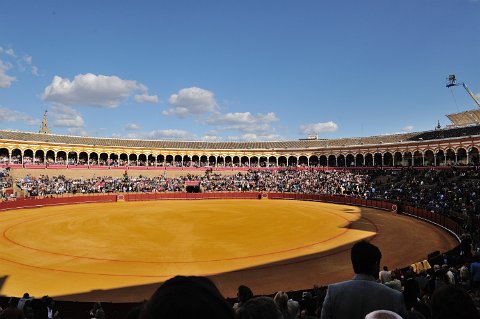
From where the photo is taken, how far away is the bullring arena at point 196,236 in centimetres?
1471

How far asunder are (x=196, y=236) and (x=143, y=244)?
375 centimetres

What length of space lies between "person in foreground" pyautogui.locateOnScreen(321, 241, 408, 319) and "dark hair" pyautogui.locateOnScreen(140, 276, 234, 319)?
2266mm

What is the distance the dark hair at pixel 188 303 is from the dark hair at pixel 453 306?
1.98m

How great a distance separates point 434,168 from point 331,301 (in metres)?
56.8

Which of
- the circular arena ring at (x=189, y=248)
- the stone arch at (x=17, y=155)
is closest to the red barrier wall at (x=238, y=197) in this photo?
the circular arena ring at (x=189, y=248)

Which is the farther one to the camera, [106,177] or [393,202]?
[106,177]

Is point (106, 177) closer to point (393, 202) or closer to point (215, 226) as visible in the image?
point (215, 226)

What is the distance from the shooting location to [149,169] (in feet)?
222

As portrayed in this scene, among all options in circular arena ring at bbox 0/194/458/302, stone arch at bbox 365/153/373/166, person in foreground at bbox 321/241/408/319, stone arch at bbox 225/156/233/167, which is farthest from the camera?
stone arch at bbox 225/156/233/167

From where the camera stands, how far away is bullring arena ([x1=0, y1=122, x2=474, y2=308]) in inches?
579

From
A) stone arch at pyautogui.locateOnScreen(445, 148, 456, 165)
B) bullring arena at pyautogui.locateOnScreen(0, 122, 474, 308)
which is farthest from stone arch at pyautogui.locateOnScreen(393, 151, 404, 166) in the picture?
stone arch at pyautogui.locateOnScreen(445, 148, 456, 165)

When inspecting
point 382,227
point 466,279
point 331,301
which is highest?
point 331,301

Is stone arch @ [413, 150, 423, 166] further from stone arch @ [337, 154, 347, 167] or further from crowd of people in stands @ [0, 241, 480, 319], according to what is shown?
crowd of people in stands @ [0, 241, 480, 319]

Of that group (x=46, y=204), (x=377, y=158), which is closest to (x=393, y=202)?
(x=377, y=158)
